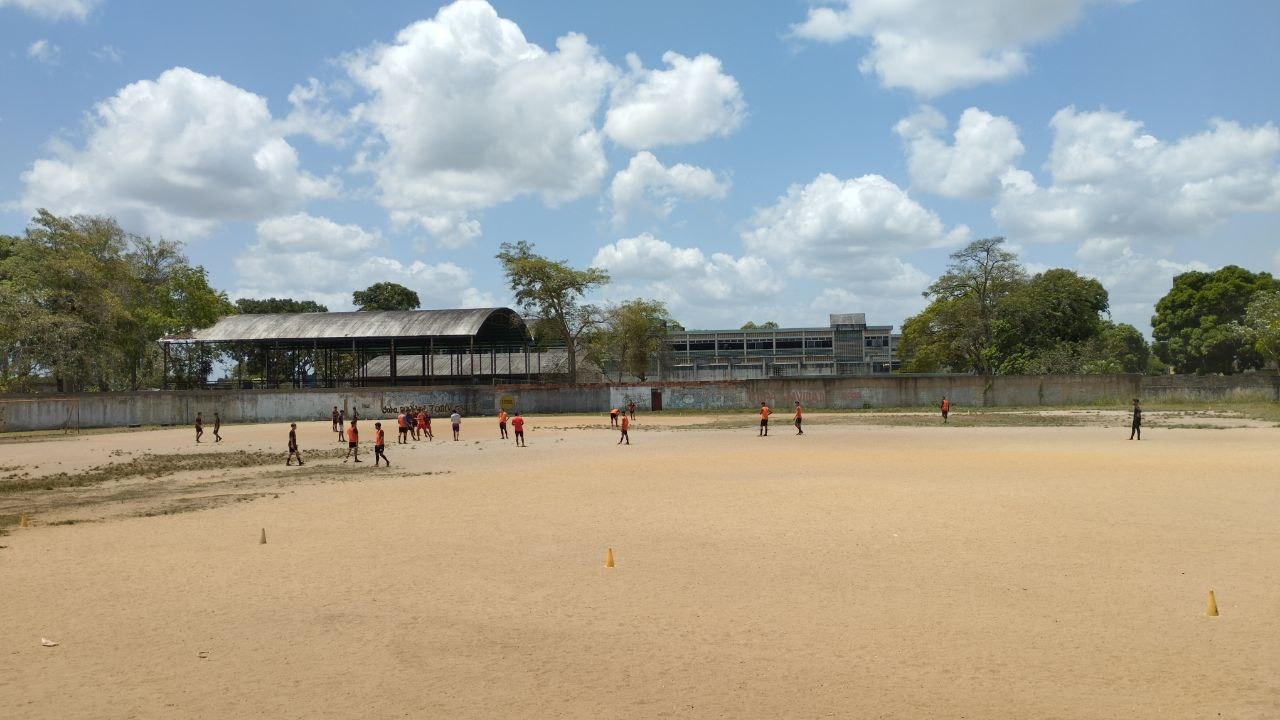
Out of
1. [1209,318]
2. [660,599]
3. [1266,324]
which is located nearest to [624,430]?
[660,599]

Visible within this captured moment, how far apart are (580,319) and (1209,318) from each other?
204 ft

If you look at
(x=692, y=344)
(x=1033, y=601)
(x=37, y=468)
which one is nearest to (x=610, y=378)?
(x=692, y=344)

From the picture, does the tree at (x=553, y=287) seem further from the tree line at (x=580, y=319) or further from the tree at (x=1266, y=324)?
the tree at (x=1266, y=324)

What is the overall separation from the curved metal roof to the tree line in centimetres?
384

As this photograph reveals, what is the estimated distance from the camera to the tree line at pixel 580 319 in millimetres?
55531

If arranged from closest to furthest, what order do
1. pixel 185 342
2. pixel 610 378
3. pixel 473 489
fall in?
1. pixel 473 489
2. pixel 185 342
3. pixel 610 378

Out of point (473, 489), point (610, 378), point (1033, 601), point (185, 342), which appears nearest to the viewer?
point (1033, 601)

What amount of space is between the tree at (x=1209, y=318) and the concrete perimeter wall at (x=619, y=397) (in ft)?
86.9

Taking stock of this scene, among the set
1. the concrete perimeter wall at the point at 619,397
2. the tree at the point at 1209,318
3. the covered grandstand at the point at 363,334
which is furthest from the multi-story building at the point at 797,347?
the concrete perimeter wall at the point at 619,397

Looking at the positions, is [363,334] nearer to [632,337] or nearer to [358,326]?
[358,326]

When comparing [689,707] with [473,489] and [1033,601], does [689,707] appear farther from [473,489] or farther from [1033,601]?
[473,489]

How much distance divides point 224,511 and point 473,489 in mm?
5331

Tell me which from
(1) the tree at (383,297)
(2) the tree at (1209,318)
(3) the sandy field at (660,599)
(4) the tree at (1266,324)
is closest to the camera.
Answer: (3) the sandy field at (660,599)

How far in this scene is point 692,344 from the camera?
12144cm
